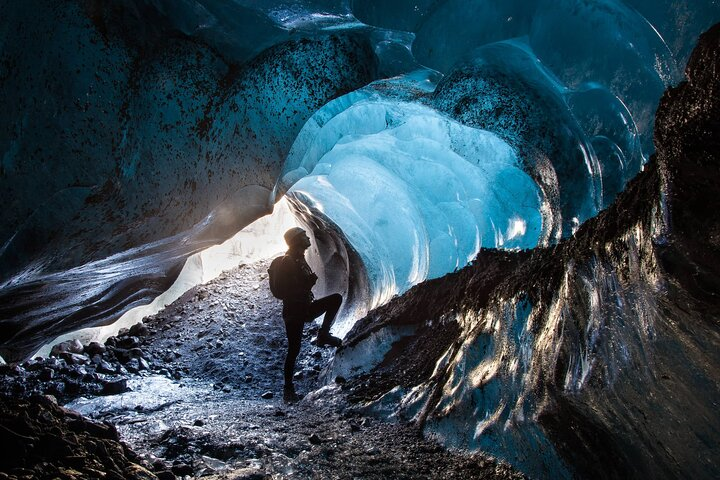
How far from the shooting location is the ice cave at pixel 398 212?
189 centimetres

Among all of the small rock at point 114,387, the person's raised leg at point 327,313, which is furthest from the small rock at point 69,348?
the person's raised leg at point 327,313

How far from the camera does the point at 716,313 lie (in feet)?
4.98

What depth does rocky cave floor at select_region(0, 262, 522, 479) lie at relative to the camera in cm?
217

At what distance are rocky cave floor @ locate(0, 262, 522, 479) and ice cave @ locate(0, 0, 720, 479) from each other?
0.08ft

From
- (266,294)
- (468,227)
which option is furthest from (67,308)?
(468,227)

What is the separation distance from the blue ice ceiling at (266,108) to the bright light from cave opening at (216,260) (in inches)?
146

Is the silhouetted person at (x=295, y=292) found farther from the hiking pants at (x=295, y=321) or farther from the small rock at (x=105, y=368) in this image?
the small rock at (x=105, y=368)

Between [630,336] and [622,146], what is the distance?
2.91 meters

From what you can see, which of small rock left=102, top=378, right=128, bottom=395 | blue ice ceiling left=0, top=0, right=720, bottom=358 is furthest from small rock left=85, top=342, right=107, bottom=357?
small rock left=102, top=378, right=128, bottom=395

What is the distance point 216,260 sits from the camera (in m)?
12.8

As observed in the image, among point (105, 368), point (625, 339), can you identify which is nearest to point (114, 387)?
point (105, 368)

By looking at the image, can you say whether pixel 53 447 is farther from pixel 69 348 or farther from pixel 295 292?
pixel 69 348

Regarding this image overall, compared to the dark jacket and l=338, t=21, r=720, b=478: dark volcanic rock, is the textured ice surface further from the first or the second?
l=338, t=21, r=720, b=478: dark volcanic rock

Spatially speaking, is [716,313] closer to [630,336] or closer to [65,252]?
[630,336]
